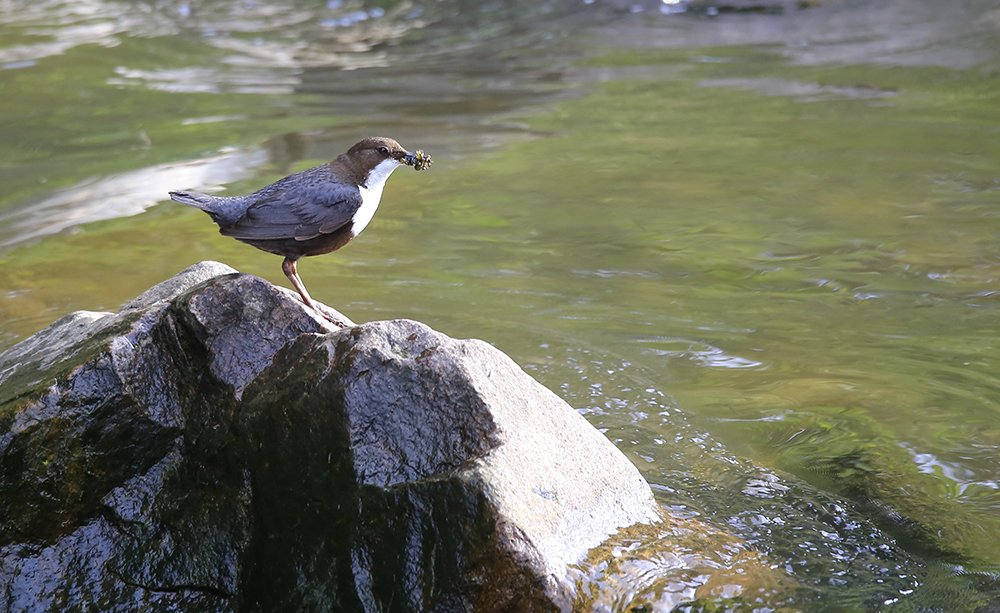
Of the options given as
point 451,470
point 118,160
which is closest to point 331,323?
point 451,470

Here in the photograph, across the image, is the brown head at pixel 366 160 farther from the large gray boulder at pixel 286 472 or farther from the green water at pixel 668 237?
the green water at pixel 668 237

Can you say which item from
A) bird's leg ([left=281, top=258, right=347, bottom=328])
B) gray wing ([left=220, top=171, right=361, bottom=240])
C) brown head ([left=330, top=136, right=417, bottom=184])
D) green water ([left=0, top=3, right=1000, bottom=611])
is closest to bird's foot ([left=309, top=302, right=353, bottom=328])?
bird's leg ([left=281, top=258, right=347, bottom=328])

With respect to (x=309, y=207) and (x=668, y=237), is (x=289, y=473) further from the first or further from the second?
(x=668, y=237)

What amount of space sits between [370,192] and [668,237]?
3715mm

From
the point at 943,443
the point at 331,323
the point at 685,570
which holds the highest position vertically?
the point at 331,323

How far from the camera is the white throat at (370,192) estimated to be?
3490 millimetres

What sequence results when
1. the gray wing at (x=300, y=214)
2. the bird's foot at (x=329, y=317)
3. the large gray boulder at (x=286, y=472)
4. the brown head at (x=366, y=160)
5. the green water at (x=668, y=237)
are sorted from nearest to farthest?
the large gray boulder at (x=286, y=472), the bird's foot at (x=329, y=317), the gray wing at (x=300, y=214), the brown head at (x=366, y=160), the green water at (x=668, y=237)

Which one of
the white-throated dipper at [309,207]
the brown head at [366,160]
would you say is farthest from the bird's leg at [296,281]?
the brown head at [366,160]

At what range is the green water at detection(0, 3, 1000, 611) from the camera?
3.87m

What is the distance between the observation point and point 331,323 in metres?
3.25

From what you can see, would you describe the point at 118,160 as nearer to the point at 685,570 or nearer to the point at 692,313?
the point at 692,313

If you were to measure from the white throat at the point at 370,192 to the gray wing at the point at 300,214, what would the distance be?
0.04m

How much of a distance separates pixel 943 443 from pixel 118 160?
761 cm

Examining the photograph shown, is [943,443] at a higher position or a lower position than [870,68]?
lower
